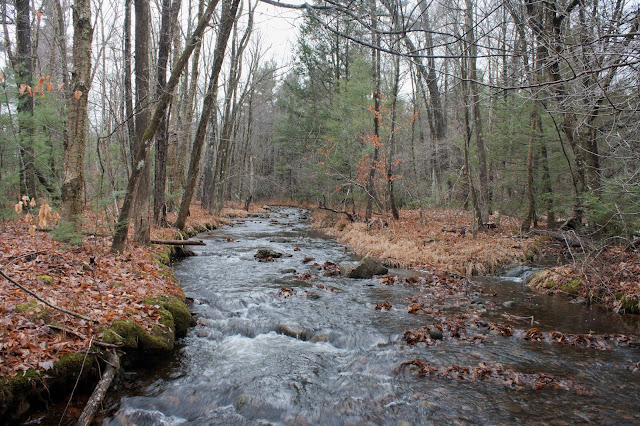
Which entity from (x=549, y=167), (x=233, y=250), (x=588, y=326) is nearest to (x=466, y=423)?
(x=588, y=326)

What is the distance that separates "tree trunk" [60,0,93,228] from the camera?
23.9 feet

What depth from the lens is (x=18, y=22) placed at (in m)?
12.9

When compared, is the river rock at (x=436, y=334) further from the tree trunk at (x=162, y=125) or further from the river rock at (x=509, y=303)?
the tree trunk at (x=162, y=125)

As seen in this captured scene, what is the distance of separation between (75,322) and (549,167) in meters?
13.8

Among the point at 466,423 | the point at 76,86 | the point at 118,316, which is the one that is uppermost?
the point at 76,86

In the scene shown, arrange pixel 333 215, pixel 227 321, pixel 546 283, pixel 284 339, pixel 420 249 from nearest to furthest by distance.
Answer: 1. pixel 284 339
2. pixel 227 321
3. pixel 546 283
4. pixel 420 249
5. pixel 333 215

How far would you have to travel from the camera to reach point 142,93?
31.2 feet

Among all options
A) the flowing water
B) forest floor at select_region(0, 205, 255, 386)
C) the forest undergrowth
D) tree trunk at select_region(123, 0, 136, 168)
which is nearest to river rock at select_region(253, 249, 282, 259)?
the forest undergrowth

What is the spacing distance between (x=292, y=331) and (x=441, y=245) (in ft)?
25.0

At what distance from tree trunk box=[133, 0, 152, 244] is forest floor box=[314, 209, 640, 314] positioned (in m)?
7.22

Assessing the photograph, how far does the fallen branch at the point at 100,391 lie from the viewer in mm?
3391

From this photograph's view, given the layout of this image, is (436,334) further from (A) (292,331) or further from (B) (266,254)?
(B) (266,254)

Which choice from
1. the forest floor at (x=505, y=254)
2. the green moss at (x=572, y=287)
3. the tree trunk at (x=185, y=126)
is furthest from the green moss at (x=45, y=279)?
the tree trunk at (x=185, y=126)

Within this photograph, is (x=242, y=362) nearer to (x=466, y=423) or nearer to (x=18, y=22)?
(x=466, y=423)
